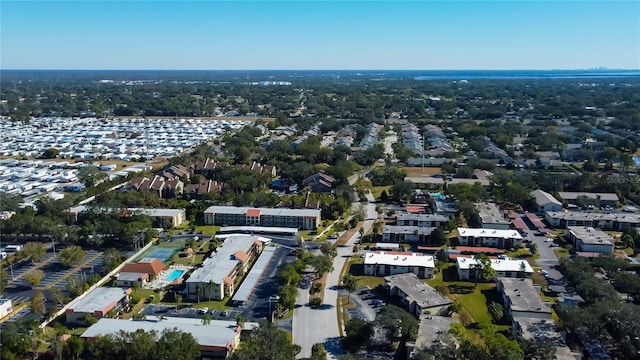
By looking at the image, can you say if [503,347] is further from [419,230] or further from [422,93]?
[422,93]

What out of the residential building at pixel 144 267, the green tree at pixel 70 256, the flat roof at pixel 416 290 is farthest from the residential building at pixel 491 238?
the green tree at pixel 70 256

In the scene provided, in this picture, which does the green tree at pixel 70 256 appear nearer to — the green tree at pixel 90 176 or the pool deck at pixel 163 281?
the pool deck at pixel 163 281

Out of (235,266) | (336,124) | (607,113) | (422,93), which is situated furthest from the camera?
(422,93)

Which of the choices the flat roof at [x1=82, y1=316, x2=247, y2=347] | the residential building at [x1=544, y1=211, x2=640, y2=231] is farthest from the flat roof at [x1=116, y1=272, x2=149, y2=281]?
the residential building at [x1=544, y1=211, x2=640, y2=231]

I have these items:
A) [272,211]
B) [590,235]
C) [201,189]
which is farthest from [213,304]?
[590,235]

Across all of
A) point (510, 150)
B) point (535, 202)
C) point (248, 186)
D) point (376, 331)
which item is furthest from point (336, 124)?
point (376, 331)
